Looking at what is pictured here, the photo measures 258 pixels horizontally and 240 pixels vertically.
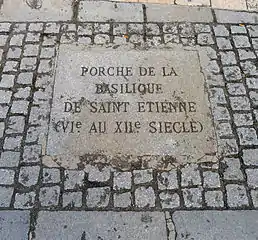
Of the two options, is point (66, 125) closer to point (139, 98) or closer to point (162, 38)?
point (139, 98)

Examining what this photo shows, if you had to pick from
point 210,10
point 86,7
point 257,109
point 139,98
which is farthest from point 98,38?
point 257,109

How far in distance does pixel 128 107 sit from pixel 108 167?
2.17ft

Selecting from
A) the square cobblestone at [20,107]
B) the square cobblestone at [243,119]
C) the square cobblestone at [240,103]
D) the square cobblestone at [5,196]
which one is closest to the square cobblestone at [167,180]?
the square cobblestone at [243,119]

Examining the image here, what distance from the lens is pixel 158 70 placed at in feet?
14.9

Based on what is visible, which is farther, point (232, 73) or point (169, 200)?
point (232, 73)

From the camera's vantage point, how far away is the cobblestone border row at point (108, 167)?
11.9ft

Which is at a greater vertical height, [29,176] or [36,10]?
[36,10]

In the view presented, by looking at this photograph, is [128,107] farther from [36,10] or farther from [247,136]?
[36,10]

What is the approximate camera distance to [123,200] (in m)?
3.61

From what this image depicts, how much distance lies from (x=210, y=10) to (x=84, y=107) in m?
2.04

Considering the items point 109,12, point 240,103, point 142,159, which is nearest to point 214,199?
point 142,159

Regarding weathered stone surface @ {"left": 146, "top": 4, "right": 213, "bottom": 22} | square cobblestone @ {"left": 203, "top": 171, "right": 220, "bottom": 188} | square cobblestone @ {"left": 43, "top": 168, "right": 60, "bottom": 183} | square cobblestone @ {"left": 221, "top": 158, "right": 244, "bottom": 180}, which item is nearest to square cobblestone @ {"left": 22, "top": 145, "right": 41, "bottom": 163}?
square cobblestone @ {"left": 43, "top": 168, "right": 60, "bottom": 183}

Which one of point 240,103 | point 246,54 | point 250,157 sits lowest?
point 250,157

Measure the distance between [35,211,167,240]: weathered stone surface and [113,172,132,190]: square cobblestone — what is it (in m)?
0.25
